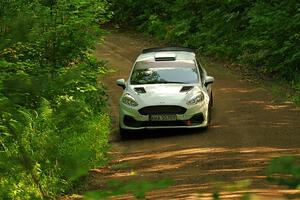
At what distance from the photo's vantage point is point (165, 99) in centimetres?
1310

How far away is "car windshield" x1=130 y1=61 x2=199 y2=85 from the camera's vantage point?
13992mm

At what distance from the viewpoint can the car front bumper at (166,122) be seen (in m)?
13.2

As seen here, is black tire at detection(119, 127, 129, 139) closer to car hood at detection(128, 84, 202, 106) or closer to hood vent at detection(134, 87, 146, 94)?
car hood at detection(128, 84, 202, 106)

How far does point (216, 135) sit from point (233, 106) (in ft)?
12.7

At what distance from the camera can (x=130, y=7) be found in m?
40.3

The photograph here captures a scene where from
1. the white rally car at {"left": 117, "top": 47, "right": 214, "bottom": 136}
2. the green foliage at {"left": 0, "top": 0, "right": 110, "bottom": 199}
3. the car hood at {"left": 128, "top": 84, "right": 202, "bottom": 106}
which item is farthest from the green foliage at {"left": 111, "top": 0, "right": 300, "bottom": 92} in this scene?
the green foliage at {"left": 0, "top": 0, "right": 110, "bottom": 199}

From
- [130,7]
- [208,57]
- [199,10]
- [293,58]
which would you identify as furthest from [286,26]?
[130,7]

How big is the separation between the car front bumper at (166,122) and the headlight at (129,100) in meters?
0.08

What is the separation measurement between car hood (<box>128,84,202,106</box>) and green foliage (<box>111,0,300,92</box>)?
6.68 meters

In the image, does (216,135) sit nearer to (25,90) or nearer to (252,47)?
(25,90)

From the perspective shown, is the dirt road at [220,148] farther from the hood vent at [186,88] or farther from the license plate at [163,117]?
the hood vent at [186,88]

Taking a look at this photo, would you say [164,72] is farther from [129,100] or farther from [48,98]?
[48,98]

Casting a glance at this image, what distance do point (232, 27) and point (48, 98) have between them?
24.6m

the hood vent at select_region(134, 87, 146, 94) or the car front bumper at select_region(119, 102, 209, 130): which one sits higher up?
the hood vent at select_region(134, 87, 146, 94)
